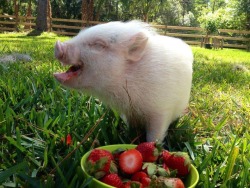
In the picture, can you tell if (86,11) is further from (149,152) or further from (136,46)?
(149,152)

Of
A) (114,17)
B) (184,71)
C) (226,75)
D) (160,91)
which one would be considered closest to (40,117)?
(160,91)

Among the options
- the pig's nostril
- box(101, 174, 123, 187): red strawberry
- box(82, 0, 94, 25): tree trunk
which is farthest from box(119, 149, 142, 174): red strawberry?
box(82, 0, 94, 25): tree trunk

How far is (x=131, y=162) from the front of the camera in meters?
1.63

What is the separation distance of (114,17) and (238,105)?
2646 cm

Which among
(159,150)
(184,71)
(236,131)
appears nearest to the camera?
(159,150)

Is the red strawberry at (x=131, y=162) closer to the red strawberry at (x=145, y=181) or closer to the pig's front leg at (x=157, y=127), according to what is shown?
the red strawberry at (x=145, y=181)

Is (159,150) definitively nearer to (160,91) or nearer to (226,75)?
(160,91)

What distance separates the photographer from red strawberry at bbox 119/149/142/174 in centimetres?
163

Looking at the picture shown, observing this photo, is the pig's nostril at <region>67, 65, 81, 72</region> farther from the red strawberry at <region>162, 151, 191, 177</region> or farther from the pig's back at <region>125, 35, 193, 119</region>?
the red strawberry at <region>162, 151, 191, 177</region>

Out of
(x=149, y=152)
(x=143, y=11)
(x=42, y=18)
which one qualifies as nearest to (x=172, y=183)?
(x=149, y=152)

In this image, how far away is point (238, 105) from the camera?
3492 mm

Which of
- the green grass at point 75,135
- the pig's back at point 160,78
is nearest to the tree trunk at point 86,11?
the green grass at point 75,135

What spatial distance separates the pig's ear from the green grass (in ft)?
1.37

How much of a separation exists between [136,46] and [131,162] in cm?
85
